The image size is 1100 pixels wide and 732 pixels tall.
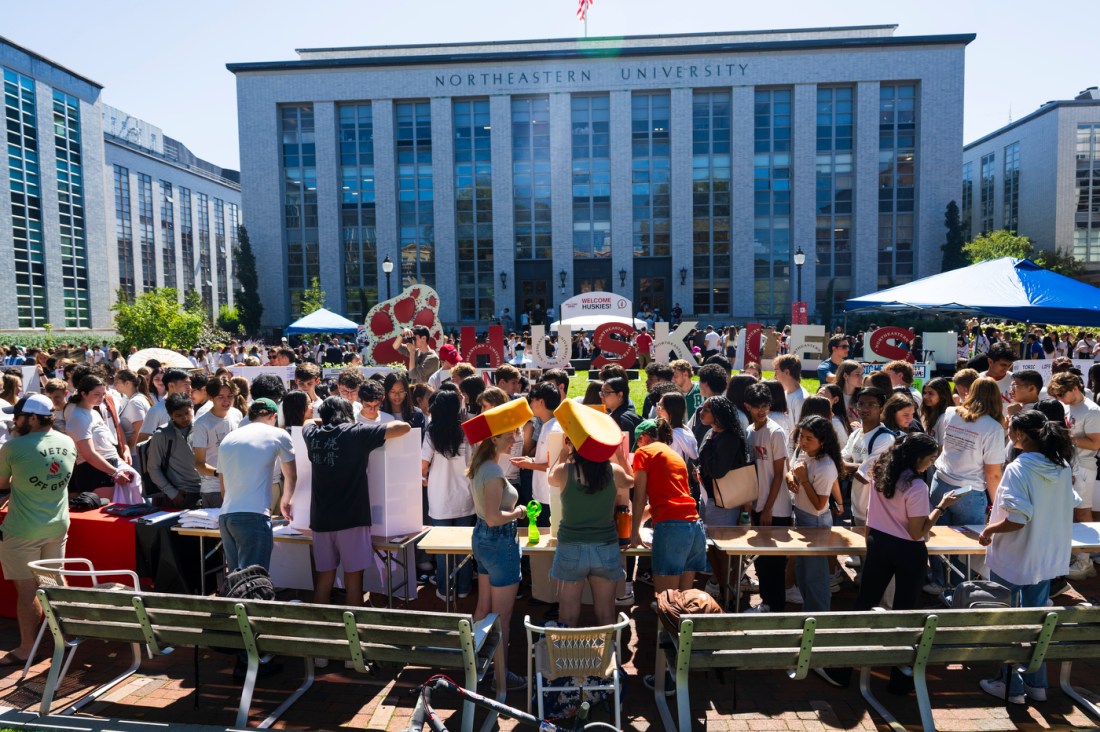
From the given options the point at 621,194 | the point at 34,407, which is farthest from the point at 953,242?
the point at 34,407

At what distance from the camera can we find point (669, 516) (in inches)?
193

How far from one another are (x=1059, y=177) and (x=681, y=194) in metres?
38.1

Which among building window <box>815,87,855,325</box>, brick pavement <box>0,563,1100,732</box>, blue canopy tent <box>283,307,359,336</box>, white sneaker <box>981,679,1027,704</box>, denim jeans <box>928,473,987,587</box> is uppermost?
building window <box>815,87,855,325</box>

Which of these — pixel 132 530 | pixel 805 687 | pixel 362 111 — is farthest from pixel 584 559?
pixel 362 111

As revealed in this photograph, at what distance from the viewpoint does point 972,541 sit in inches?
214

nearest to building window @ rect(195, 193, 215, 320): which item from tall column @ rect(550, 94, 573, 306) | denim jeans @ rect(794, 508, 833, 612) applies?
tall column @ rect(550, 94, 573, 306)

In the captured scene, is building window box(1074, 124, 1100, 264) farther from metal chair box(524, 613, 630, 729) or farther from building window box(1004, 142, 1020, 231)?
metal chair box(524, 613, 630, 729)

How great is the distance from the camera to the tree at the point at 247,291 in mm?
42344

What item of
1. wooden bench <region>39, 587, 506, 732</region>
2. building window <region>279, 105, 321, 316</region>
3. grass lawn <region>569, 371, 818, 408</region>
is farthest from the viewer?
building window <region>279, 105, 321, 316</region>

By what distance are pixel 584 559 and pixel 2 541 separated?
4556mm

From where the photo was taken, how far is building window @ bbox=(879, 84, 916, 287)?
1634 inches

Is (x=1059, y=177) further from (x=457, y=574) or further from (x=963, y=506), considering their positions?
(x=457, y=574)

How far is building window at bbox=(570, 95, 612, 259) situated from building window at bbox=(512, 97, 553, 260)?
180cm

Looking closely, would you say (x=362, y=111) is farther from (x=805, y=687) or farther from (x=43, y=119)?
(x=805, y=687)
